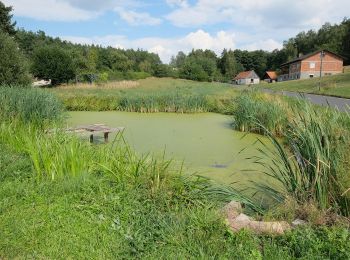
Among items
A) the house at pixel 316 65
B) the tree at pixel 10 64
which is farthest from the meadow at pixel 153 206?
the house at pixel 316 65

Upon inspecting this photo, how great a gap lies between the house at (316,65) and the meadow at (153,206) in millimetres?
52369

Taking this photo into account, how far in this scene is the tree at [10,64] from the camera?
569 inches

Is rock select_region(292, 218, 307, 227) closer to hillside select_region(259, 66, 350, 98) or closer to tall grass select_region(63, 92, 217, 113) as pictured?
tall grass select_region(63, 92, 217, 113)

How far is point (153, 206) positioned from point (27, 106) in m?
6.33

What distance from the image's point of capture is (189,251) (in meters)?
2.64

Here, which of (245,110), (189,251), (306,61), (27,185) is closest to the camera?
(189,251)

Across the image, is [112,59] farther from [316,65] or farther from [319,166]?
[319,166]

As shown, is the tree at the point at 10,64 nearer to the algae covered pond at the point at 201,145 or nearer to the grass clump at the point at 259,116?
the algae covered pond at the point at 201,145

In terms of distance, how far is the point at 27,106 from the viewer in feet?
27.9

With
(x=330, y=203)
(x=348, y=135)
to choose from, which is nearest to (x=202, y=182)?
(x=330, y=203)

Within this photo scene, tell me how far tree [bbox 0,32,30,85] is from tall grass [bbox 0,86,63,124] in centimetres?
577

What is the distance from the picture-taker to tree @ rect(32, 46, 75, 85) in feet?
110

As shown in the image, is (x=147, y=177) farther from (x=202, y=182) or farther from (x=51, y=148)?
(x=51, y=148)

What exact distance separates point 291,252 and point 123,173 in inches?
81.0
